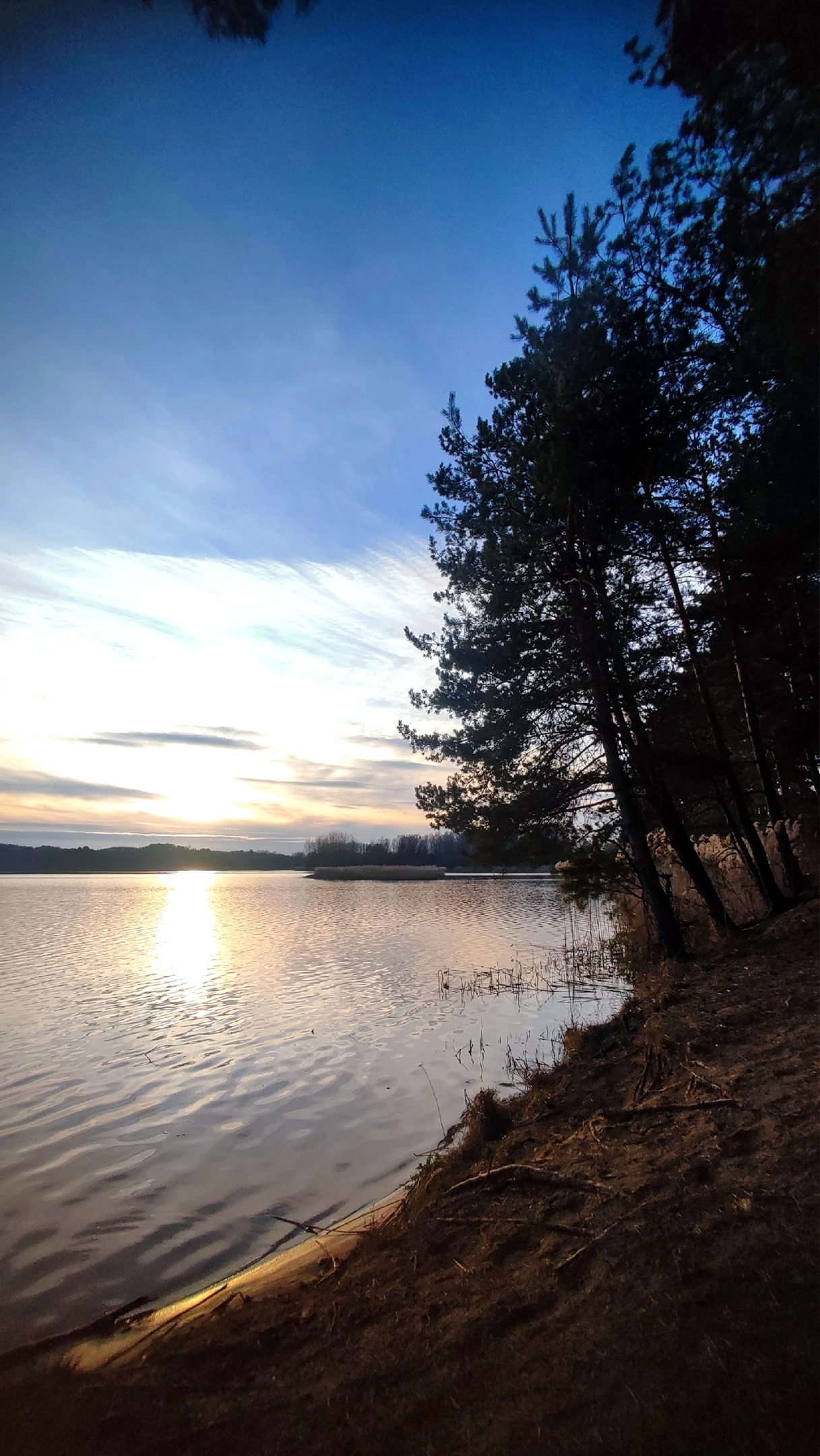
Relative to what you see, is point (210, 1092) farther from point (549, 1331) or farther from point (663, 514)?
point (663, 514)

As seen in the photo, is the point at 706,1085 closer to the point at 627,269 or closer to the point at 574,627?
the point at 574,627

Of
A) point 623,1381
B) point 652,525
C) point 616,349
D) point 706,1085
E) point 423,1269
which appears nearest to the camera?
point 623,1381

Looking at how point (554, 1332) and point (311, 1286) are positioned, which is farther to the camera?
point (311, 1286)

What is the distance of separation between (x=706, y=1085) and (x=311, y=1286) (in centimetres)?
351

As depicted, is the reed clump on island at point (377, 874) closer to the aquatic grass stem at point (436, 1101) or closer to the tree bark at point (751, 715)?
the tree bark at point (751, 715)

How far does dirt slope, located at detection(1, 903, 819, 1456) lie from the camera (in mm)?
2684

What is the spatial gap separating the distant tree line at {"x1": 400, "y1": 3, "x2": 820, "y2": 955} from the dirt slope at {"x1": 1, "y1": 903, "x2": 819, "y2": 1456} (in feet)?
24.0

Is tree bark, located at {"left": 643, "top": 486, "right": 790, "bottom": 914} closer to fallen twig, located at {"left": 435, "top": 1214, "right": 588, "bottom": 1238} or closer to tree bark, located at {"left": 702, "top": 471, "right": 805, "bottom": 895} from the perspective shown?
tree bark, located at {"left": 702, "top": 471, "right": 805, "bottom": 895}

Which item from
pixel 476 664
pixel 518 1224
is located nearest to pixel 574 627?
pixel 476 664

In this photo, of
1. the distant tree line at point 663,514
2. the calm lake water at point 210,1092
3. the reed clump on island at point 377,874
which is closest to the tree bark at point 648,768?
the distant tree line at point 663,514

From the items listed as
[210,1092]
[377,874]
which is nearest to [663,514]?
[210,1092]

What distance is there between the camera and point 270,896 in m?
63.8

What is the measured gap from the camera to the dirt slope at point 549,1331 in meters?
2.68

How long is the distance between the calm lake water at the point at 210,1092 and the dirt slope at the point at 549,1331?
1.52 m
